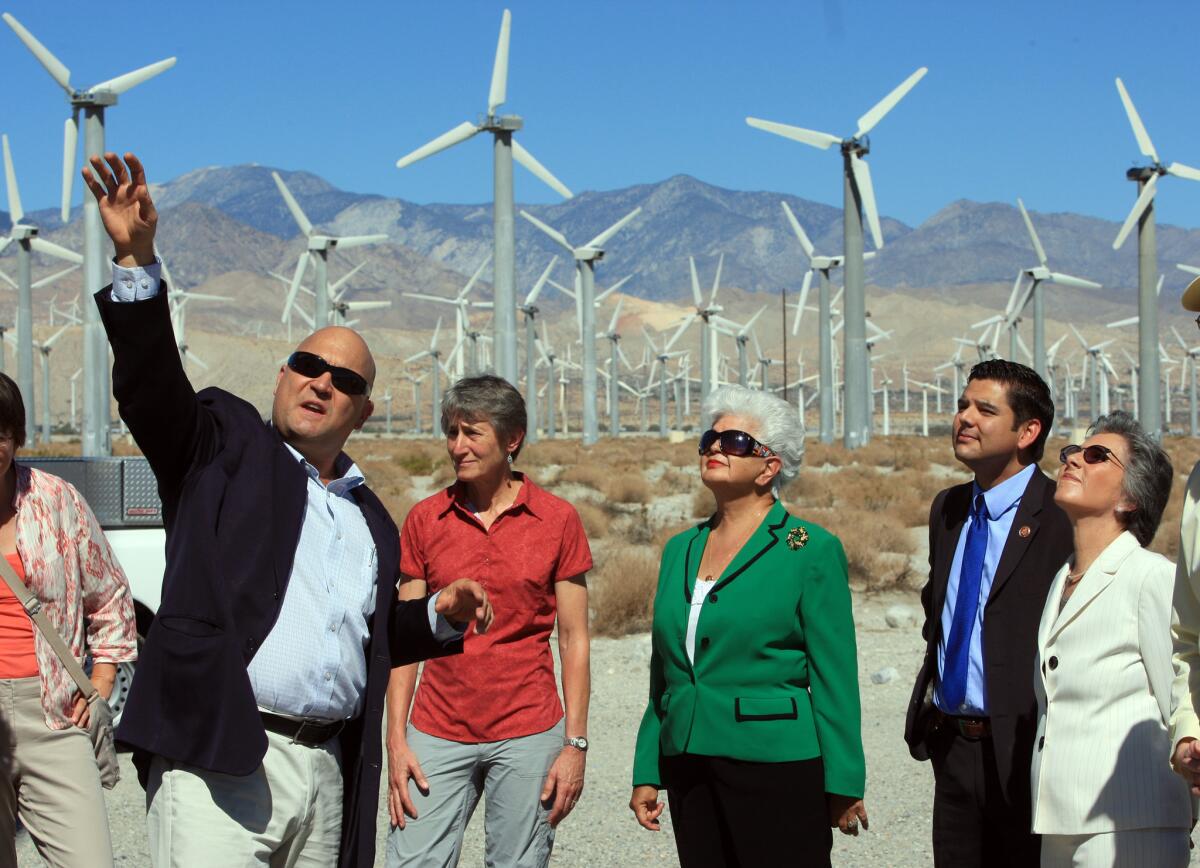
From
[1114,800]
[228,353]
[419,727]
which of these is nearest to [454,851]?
[419,727]

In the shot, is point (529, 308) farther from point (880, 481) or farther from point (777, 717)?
point (777, 717)

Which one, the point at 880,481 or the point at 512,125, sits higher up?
the point at 512,125

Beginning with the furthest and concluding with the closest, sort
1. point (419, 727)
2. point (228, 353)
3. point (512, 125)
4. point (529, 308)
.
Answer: point (228, 353) → point (529, 308) → point (512, 125) → point (419, 727)

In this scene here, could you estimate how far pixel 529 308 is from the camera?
5912 centimetres

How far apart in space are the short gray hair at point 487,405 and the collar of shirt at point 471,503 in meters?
0.15

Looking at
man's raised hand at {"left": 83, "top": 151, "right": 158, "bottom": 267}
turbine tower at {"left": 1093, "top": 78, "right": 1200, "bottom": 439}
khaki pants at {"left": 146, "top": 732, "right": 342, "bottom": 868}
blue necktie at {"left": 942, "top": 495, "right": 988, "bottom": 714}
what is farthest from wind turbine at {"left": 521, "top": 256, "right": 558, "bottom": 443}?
man's raised hand at {"left": 83, "top": 151, "right": 158, "bottom": 267}

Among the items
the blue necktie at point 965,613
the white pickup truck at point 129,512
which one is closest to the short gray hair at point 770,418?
the blue necktie at point 965,613

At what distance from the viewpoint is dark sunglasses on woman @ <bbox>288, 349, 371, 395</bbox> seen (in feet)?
11.9

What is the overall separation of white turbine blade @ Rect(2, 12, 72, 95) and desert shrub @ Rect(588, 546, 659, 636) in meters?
22.7

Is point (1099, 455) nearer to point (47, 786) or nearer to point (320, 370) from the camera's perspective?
point (320, 370)

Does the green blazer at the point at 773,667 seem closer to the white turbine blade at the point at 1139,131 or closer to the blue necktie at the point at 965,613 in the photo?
the blue necktie at the point at 965,613

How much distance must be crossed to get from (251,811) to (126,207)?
1.42m

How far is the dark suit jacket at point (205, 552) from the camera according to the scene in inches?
123

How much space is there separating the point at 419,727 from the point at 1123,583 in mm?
2107
